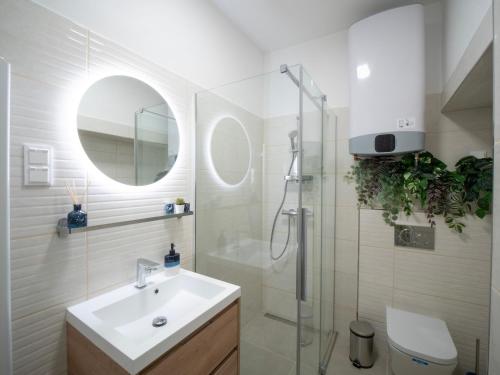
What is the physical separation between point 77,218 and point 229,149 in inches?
35.3

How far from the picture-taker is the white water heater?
141 centimetres

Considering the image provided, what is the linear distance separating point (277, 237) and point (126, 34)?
138cm

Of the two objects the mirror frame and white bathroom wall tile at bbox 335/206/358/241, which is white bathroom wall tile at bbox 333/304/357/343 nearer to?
white bathroom wall tile at bbox 335/206/358/241

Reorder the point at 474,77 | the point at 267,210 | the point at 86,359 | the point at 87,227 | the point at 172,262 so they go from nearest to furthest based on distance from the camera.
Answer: the point at 86,359 → the point at 87,227 → the point at 474,77 → the point at 172,262 → the point at 267,210

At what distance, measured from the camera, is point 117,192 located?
1108 mm

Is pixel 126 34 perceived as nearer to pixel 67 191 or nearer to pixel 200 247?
pixel 67 191

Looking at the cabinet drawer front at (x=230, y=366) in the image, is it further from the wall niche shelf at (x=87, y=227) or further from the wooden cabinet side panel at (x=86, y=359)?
the wall niche shelf at (x=87, y=227)

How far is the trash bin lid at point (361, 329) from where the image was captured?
1.68m

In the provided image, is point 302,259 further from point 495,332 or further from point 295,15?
point 295,15

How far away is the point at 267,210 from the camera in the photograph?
1.42m


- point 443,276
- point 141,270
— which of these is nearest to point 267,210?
point 141,270

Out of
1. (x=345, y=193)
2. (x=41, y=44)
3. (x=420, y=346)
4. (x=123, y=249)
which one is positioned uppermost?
(x=41, y=44)

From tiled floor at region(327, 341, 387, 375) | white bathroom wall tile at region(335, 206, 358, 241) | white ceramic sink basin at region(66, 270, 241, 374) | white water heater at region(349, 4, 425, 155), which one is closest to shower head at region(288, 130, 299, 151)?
white water heater at region(349, 4, 425, 155)

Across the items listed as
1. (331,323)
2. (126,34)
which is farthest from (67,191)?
(331,323)
